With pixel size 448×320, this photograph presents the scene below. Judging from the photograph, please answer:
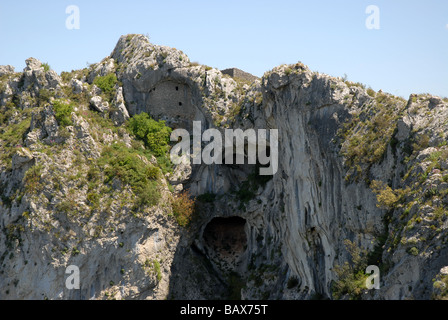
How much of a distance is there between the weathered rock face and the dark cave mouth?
0.42ft

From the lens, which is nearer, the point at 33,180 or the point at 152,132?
the point at 33,180

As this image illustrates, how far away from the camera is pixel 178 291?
47.8 meters

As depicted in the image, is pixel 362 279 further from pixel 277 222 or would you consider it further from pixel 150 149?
pixel 150 149

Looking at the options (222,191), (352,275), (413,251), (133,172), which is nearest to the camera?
(413,251)

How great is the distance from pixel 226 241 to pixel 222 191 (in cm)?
452

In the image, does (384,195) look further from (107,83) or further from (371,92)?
(107,83)

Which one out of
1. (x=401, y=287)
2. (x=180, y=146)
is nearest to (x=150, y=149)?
(x=180, y=146)

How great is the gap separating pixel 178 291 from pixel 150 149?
1243 cm

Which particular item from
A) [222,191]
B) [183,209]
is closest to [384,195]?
[183,209]

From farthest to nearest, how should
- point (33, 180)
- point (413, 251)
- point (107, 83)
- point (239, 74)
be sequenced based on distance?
point (239, 74)
point (107, 83)
point (33, 180)
point (413, 251)

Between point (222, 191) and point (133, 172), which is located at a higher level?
point (133, 172)
